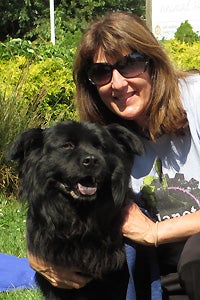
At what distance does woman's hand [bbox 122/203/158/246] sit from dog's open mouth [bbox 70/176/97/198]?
264 mm

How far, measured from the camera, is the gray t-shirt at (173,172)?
124 inches

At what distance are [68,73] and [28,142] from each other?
3969 mm

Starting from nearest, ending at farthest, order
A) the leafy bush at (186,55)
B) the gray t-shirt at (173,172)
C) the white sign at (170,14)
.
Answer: the gray t-shirt at (173,172)
the leafy bush at (186,55)
the white sign at (170,14)

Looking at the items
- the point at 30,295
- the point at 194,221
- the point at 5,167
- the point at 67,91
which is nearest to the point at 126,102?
the point at 194,221

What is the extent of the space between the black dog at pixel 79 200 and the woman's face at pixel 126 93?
124mm

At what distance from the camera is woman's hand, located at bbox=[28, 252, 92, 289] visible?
304 centimetres

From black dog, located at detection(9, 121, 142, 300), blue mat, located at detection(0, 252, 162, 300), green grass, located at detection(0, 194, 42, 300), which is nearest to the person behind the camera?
black dog, located at detection(9, 121, 142, 300)

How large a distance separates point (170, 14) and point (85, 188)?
9699mm

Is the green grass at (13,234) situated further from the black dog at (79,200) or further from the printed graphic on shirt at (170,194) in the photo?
the printed graphic on shirt at (170,194)

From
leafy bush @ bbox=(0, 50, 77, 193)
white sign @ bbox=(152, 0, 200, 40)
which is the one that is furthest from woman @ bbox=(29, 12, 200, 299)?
white sign @ bbox=(152, 0, 200, 40)

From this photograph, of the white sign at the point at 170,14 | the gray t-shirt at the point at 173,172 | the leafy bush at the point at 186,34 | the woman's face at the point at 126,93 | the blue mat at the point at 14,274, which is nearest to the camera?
the woman's face at the point at 126,93

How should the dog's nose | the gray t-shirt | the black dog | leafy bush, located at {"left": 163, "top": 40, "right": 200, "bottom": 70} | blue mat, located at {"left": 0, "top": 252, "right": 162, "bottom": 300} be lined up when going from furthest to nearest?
1. leafy bush, located at {"left": 163, "top": 40, "right": 200, "bottom": 70}
2. blue mat, located at {"left": 0, "top": 252, "right": 162, "bottom": 300}
3. the gray t-shirt
4. the black dog
5. the dog's nose

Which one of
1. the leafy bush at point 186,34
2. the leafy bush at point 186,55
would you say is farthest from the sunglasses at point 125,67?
the leafy bush at point 186,34

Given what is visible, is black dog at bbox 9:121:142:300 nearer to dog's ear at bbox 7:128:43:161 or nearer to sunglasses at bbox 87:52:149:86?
dog's ear at bbox 7:128:43:161
